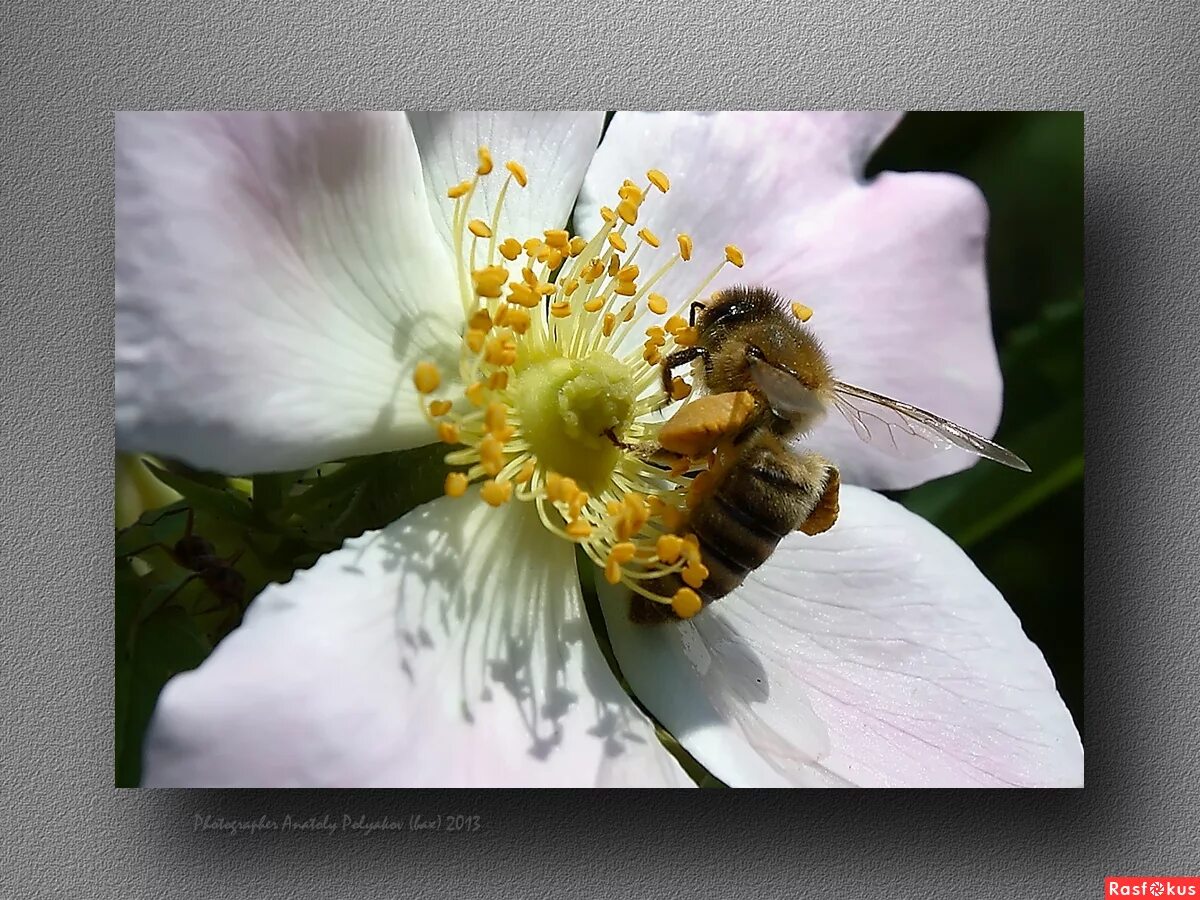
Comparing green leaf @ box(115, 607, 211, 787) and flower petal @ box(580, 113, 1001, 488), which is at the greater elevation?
flower petal @ box(580, 113, 1001, 488)

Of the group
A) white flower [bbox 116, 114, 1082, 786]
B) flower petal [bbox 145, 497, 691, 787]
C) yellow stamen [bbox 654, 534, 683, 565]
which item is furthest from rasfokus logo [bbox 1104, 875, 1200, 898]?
yellow stamen [bbox 654, 534, 683, 565]

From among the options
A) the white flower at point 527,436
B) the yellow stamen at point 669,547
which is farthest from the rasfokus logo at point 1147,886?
the yellow stamen at point 669,547

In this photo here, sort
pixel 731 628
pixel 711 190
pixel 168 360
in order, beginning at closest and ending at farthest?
pixel 168 360
pixel 731 628
pixel 711 190

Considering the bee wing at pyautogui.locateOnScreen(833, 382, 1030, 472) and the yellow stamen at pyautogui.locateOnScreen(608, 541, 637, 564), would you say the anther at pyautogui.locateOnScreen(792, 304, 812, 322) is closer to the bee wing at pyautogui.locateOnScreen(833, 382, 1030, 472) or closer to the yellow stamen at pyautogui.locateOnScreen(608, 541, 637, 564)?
the bee wing at pyautogui.locateOnScreen(833, 382, 1030, 472)

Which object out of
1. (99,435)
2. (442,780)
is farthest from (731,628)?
(99,435)

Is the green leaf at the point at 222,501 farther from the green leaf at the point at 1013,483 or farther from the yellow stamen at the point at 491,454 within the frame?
the green leaf at the point at 1013,483

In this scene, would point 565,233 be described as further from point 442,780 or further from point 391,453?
point 442,780
